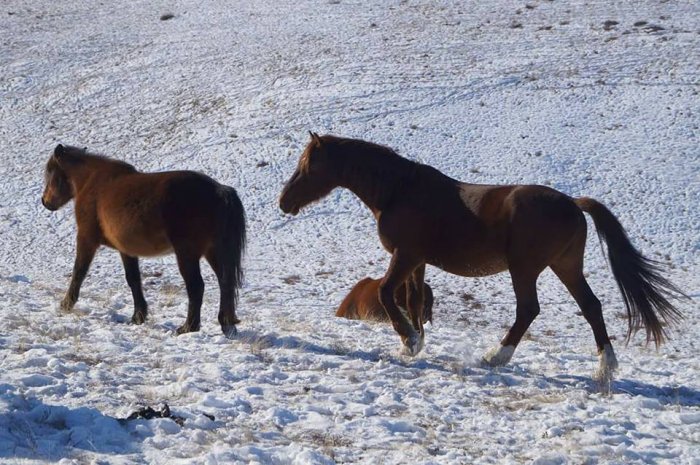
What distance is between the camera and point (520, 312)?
27.8ft

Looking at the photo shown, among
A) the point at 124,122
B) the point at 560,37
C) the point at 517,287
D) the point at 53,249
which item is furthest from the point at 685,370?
the point at 560,37

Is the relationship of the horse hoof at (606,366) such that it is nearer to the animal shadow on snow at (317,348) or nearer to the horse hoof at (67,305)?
the animal shadow on snow at (317,348)

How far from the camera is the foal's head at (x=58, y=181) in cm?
1146

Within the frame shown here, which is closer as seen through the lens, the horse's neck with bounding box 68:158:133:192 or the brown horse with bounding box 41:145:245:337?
the brown horse with bounding box 41:145:245:337

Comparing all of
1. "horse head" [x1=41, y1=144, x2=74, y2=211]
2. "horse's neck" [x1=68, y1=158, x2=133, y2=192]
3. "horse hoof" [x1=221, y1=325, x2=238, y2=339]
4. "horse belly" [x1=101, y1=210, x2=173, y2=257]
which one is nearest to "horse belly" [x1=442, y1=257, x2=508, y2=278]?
"horse hoof" [x1=221, y1=325, x2=238, y2=339]

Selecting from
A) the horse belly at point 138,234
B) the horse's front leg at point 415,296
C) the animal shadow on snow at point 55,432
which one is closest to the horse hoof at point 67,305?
the horse belly at point 138,234

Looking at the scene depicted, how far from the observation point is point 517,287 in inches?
330

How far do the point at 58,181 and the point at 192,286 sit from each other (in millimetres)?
3134

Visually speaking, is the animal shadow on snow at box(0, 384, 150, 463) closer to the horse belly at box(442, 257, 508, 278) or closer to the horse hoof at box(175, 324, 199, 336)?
the horse hoof at box(175, 324, 199, 336)

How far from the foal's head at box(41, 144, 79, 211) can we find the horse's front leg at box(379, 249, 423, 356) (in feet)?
16.2

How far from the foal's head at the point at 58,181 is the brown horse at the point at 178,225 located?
0.99 meters

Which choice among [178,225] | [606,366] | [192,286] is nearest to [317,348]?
[192,286]

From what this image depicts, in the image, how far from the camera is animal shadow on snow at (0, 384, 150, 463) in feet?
18.0

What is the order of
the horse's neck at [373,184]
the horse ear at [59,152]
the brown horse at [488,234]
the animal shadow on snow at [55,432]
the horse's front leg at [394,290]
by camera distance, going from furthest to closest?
the horse ear at [59,152] < the horse's neck at [373,184] < the horse's front leg at [394,290] < the brown horse at [488,234] < the animal shadow on snow at [55,432]
